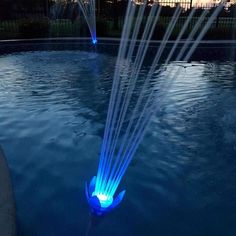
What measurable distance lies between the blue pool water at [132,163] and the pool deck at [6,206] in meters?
0.43

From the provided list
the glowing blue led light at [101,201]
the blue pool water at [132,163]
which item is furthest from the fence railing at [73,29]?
the glowing blue led light at [101,201]

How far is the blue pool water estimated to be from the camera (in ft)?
15.3

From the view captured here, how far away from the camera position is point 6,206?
13.5 feet

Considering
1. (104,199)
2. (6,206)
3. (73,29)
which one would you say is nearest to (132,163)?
(104,199)

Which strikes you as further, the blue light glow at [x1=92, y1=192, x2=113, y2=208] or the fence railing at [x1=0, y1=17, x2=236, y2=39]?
the fence railing at [x1=0, y1=17, x2=236, y2=39]

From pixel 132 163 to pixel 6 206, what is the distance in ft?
8.25

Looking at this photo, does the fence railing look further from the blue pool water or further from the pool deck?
the pool deck

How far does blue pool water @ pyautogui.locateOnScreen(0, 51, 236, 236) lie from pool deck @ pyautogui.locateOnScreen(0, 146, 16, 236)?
43cm

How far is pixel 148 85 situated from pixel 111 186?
7.10 metres

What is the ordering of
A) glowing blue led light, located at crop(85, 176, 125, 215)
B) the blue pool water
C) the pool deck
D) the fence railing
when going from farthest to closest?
the fence railing → the blue pool water → glowing blue led light, located at crop(85, 176, 125, 215) → the pool deck

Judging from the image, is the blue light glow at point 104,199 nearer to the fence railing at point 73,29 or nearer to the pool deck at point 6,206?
the pool deck at point 6,206

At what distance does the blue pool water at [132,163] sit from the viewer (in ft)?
15.3

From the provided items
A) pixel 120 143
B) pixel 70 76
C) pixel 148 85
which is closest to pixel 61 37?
pixel 70 76

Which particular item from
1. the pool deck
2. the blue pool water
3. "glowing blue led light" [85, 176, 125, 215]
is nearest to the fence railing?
the blue pool water
